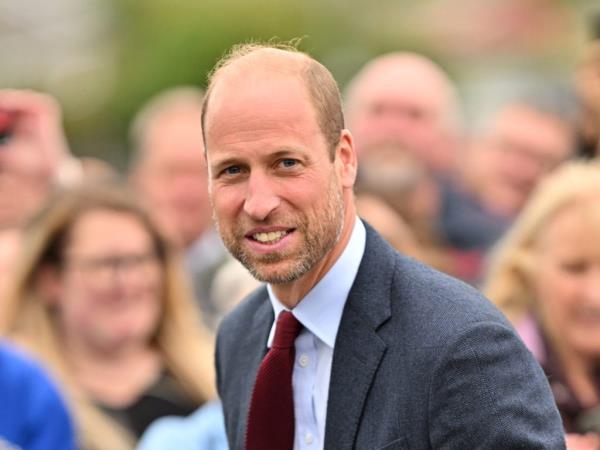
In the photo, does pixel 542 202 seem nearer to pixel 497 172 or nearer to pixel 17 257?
pixel 17 257

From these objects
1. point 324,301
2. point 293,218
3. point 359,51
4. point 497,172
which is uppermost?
point 293,218

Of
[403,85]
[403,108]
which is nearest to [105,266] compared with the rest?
[403,108]

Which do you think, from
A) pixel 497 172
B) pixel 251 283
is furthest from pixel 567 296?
pixel 497 172

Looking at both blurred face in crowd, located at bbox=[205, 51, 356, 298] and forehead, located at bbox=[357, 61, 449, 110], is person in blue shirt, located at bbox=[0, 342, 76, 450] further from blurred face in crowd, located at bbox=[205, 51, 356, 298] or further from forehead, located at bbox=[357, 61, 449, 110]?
forehead, located at bbox=[357, 61, 449, 110]

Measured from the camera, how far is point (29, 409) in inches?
209

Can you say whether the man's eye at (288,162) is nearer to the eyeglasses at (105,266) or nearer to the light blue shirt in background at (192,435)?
the light blue shirt in background at (192,435)

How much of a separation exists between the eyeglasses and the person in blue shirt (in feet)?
4.07

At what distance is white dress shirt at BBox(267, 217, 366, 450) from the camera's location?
3.81 meters

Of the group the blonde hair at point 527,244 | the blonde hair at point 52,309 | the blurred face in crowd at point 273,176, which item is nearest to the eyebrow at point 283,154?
the blurred face in crowd at point 273,176

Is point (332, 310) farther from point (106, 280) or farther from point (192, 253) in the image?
point (192, 253)

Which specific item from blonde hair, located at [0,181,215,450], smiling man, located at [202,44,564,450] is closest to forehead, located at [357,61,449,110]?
blonde hair, located at [0,181,215,450]

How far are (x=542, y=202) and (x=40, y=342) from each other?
2085mm

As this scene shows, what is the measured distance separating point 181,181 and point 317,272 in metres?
5.68

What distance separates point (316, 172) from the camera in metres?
3.68
